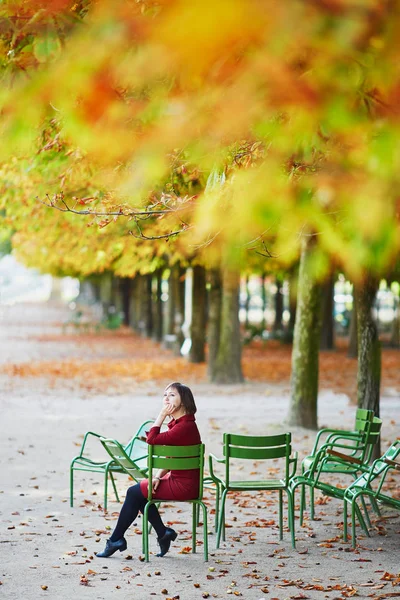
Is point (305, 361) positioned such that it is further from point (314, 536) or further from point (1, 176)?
point (314, 536)

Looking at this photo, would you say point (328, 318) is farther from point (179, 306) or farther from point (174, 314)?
point (174, 314)

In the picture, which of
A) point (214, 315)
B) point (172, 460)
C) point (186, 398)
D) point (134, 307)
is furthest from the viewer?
point (134, 307)

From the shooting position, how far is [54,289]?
124 meters

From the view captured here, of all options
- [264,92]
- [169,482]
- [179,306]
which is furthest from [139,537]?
[179,306]

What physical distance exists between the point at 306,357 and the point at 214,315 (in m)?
8.34

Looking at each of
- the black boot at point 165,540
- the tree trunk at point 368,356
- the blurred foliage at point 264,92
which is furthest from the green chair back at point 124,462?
the tree trunk at point 368,356

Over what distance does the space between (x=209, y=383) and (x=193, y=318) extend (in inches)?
236

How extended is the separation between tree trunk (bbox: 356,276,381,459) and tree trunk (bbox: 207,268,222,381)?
10911mm

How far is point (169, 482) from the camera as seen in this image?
8.11 meters

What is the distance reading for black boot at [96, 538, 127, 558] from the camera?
7.99m

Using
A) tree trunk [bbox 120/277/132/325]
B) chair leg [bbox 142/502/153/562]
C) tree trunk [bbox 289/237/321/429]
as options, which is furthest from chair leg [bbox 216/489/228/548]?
tree trunk [bbox 120/277/132/325]

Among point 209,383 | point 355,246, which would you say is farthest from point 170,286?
point 355,246

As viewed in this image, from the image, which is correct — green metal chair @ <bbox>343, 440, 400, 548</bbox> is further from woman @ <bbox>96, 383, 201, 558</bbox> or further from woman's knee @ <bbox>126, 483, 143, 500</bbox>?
woman's knee @ <bbox>126, 483, 143, 500</bbox>

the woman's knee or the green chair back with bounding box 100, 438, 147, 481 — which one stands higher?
the green chair back with bounding box 100, 438, 147, 481
